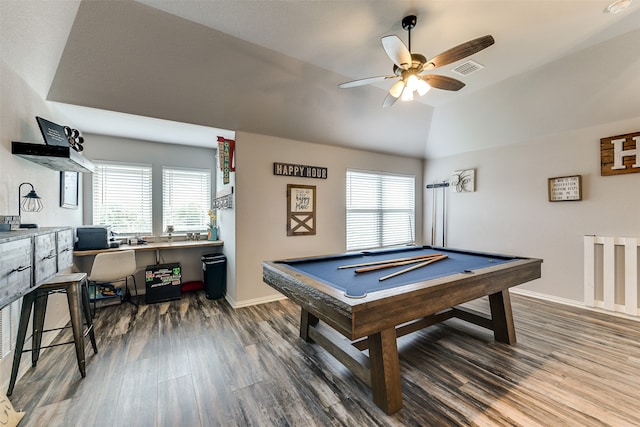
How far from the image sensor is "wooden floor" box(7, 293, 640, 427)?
1.62 meters

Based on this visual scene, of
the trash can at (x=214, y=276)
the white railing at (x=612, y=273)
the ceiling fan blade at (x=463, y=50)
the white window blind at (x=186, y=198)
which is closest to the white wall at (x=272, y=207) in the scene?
the trash can at (x=214, y=276)

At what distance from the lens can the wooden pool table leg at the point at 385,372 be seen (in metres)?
1.65

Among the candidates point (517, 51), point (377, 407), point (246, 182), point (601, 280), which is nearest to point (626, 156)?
point (601, 280)

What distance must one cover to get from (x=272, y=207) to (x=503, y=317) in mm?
3002

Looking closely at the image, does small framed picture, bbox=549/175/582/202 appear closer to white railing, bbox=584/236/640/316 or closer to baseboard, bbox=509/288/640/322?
white railing, bbox=584/236/640/316

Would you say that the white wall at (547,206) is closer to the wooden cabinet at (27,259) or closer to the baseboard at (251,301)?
the baseboard at (251,301)

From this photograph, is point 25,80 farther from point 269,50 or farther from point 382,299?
point 382,299

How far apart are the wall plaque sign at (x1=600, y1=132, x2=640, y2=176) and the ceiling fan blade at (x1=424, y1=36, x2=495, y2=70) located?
8.88ft

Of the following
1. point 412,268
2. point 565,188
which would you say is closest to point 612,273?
point 565,188

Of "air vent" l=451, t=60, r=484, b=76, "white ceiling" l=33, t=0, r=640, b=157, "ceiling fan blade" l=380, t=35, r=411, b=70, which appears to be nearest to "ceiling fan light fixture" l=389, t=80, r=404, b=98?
"ceiling fan blade" l=380, t=35, r=411, b=70

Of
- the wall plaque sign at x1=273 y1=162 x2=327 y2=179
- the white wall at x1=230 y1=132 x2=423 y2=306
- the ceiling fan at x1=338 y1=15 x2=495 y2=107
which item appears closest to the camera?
the ceiling fan at x1=338 y1=15 x2=495 y2=107

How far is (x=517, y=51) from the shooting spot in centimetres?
279

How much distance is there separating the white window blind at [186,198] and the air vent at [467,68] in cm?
417

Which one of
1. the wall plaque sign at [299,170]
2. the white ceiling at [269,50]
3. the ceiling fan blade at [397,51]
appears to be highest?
the white ceiling at [269,50]
